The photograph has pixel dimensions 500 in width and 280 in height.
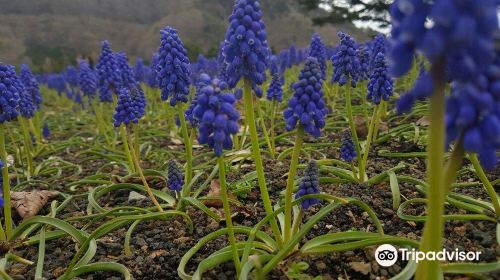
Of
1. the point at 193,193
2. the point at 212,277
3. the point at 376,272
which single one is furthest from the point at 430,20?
the point at 193,193

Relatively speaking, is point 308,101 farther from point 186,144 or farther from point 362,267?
point 186,144

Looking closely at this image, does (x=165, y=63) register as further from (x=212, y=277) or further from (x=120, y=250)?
(x=212, y=277)

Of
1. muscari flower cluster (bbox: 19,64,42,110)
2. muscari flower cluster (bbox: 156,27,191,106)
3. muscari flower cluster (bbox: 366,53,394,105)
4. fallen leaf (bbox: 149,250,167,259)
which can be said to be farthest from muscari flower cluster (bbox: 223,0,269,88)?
muscari flower cluster (bbox: 19,64,42,110)

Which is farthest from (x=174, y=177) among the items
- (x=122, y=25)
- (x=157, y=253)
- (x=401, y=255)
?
(x=122, y=25)

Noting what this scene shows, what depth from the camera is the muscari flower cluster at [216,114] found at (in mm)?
2572

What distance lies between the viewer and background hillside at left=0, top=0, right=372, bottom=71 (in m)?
56.7

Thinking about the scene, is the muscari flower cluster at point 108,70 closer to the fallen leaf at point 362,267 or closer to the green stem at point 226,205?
the green stem at point 226,205

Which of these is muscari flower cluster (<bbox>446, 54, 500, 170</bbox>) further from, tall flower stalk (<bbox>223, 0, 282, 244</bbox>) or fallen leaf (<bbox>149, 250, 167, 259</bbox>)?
fallen leaf (<bbox>149, 250, 167, 259</bbox>)

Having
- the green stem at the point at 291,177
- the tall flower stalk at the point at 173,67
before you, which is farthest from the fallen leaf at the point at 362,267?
the tall flower stalk at the point at 173,67

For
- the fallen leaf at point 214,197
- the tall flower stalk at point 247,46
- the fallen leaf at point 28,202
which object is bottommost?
the fallen leaf at point 28,202

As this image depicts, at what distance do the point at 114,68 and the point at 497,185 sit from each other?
5.66 meters

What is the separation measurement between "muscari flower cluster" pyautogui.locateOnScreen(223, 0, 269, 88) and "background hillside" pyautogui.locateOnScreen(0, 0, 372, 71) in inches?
1920

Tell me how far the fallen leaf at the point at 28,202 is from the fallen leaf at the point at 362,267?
11.3 ft

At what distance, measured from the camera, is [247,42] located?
3.10m
